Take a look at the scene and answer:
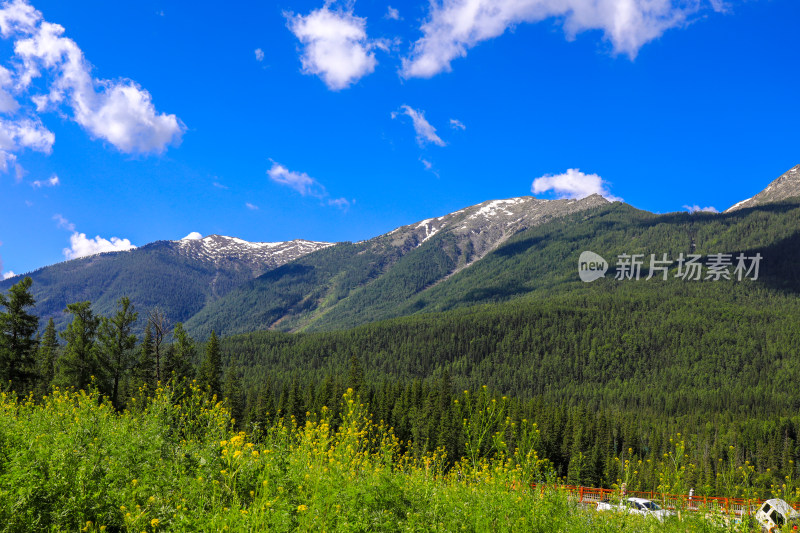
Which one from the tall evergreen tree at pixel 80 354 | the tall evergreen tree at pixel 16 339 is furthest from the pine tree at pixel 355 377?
the tall evergreen tree at pixel 16 339

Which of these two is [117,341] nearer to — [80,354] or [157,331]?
[80,354]

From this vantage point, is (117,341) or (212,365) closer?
(117,341)

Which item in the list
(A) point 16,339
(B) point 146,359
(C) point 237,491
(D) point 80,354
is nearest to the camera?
(C) point 237,491

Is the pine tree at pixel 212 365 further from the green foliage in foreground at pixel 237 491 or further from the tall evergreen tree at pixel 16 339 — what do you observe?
the green foliage in foreground at pixel 237 491

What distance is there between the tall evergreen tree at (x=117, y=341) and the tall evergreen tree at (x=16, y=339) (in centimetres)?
454

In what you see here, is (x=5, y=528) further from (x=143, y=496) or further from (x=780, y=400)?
(x=780, y=400)

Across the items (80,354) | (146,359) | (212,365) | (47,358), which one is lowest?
(47,358)

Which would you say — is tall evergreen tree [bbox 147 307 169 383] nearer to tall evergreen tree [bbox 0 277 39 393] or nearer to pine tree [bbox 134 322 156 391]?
pine tree [bbox 134 322 156 391]

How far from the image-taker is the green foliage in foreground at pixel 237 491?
19.7ft

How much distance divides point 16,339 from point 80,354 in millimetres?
4190

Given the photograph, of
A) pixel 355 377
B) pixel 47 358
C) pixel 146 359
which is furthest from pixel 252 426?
pixel 355 377

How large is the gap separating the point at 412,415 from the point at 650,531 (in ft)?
206

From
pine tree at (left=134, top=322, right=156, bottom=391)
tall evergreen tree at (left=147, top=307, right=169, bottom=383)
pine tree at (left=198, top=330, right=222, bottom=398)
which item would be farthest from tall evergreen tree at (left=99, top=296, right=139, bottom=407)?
pine tree at (left=198, top=330, right=222, bottom=398)

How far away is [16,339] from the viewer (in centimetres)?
3497
